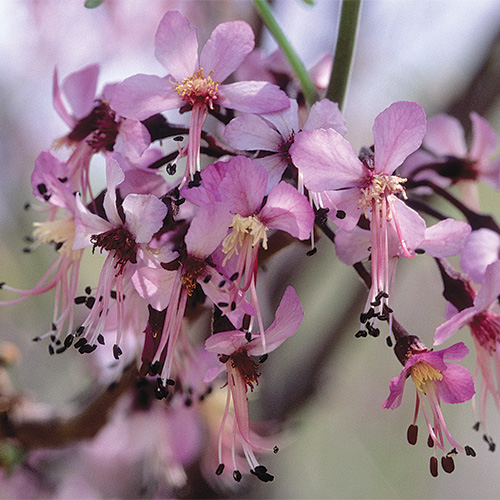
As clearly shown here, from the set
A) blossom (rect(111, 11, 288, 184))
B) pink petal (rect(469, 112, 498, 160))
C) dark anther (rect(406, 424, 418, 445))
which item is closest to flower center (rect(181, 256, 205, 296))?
blossom (rect(111, 11, 288, 184))

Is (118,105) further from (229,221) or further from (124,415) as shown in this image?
(124,415)

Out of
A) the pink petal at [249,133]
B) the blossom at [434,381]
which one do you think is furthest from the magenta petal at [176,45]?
the blossom at [434,381]

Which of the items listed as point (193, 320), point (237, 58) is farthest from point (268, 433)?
point (237, 58)

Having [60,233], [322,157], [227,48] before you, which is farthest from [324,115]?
[60,233]

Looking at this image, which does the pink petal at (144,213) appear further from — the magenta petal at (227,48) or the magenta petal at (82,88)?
the magenta petal at (82,88)

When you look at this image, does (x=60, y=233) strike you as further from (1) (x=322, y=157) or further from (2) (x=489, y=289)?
(2) (x=489, y=289)

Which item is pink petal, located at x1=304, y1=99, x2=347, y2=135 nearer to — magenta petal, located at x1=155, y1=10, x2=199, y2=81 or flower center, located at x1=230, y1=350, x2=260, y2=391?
magenta petal, located at x1=155, y1=10, x2=199, y2=81

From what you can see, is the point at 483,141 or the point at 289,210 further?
the point at 483,141
